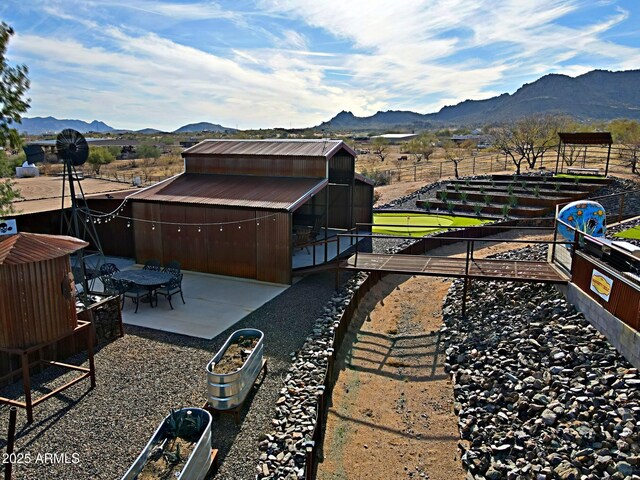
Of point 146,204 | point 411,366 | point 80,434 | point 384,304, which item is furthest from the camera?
point 146,204

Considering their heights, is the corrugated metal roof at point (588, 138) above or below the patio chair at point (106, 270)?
above

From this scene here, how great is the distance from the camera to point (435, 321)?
40.1 feet

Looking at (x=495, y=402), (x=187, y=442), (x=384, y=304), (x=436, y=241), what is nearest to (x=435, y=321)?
(x=384, y=304)

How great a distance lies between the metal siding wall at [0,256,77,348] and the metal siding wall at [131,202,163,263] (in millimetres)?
7590

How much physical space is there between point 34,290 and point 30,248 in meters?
0.68

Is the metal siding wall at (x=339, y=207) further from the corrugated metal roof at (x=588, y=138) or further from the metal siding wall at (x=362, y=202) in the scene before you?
the corrugated metal roof at (x=588, y=138)

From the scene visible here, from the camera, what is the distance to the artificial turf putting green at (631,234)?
1520cm

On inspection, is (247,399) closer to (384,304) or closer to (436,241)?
(384,304)

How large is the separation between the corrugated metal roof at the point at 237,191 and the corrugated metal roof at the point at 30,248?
6.45 m

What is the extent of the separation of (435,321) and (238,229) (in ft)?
21.6


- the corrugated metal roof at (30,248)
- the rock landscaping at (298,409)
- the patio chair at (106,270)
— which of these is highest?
the corrugated metal roof at (30,248)

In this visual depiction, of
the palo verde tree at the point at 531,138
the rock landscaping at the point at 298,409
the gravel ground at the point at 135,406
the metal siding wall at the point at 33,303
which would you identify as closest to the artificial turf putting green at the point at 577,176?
the palo verde tree at the point at 531,138

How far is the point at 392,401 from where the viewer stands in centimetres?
879

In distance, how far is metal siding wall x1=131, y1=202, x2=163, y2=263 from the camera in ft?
48.8
